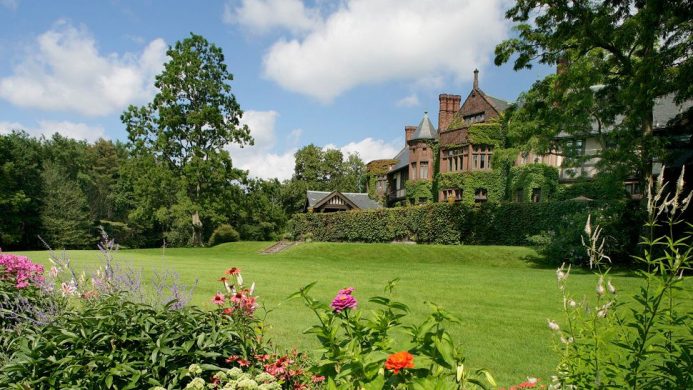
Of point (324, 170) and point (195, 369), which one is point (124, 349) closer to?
point (195, 369)

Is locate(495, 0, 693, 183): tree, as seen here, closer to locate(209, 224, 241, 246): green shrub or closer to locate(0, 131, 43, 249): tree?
locate(209, 224, 241, 246): green shrub

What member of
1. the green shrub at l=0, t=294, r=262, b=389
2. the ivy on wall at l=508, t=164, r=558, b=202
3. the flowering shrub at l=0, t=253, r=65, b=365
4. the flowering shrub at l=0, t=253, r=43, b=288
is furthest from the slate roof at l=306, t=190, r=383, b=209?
the green shrub at l=0, t=294, r=262, b=389

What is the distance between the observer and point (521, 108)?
21000 millimetres

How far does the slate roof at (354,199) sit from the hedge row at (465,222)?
9611mm

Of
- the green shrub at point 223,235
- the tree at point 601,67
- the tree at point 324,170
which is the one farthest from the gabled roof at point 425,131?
the tree at point 324,170

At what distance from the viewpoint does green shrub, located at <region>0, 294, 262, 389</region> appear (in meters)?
3.15

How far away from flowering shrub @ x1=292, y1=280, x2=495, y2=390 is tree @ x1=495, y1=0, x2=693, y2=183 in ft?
50.1

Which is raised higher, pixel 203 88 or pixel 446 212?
pixel 203 88

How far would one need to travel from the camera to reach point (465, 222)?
2973 centimetres

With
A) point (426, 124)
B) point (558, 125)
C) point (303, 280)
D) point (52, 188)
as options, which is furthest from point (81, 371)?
point (52, 188)

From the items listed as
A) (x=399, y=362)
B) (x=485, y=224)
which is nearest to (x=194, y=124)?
(x=485, y=224)

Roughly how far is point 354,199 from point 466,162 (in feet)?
56.1

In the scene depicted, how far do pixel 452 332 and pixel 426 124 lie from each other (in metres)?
33.8

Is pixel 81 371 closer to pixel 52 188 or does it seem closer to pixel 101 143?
pixel 52 188
